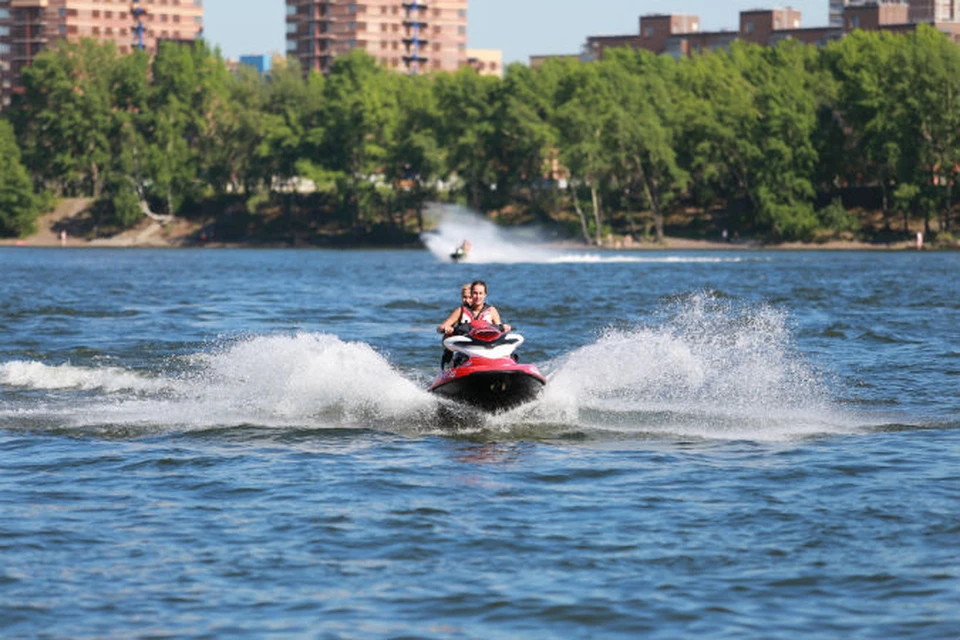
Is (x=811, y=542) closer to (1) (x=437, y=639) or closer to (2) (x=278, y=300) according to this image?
(1) (x=437, y=639)

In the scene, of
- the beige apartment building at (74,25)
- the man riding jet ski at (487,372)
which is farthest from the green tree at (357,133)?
the man riding jet ski at (487,372)

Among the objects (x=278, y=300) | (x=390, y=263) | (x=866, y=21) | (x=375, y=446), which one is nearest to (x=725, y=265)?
(x=390, y=263)

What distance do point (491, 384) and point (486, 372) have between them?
22 cm

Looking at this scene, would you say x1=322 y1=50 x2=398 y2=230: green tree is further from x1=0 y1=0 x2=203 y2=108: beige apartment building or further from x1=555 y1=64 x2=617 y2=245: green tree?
x1=0 y1=0 x2=203 y2=108: beige apartment building

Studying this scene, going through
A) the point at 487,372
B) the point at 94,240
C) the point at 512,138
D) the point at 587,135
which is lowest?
the point at 94,240

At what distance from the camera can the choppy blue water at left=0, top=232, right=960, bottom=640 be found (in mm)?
11031

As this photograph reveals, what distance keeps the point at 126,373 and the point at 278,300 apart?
2295 cm

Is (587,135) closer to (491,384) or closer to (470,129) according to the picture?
(470,129)

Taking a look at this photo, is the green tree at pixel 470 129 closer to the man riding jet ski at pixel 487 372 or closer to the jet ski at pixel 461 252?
the jet ski at pixel 461 252

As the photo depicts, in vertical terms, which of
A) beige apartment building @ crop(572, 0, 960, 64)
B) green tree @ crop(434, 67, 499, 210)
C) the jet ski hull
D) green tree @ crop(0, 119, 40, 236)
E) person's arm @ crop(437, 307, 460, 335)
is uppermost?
beige apartment building @ crop(572, 0, 960, 64)

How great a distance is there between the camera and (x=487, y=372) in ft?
61.1

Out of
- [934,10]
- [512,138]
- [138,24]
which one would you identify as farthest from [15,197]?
[934,10]

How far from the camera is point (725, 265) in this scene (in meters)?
76.1

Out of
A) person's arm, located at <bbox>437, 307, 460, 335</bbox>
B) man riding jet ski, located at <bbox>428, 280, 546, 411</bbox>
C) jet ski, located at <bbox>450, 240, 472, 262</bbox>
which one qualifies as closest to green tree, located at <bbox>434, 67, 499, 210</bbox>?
jet ski, located at <bbox>450, 240, 472, 262</bbox>
